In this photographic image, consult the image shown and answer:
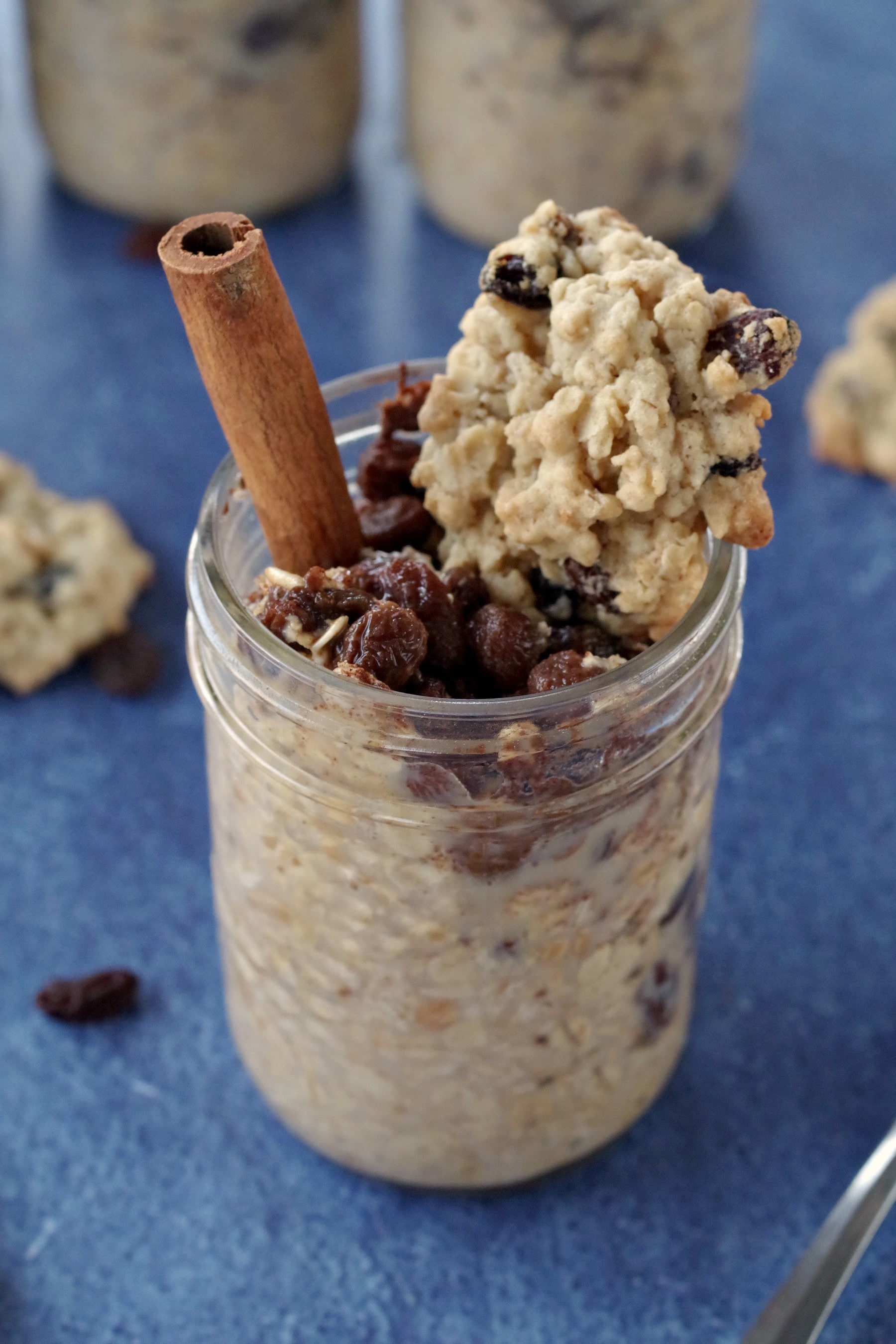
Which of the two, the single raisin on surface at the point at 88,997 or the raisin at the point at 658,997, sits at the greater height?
the raisin at the point at 658,997

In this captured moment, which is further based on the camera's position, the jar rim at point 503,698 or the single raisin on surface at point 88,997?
the single raisin on surface at point 88,997

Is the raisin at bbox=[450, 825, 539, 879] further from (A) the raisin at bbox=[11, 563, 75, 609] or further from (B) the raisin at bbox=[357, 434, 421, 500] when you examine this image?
(A) the raisin at bbox=[11, 563, 75, 609]

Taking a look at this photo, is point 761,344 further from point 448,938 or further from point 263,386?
point 448,938

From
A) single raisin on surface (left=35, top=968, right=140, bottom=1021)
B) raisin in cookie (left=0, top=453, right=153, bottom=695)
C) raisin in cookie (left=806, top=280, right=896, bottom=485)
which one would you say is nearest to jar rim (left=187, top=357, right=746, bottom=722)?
single raisin on surface (left=35, top=968, right=140, bottom=1021)

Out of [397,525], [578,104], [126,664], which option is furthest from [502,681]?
[578,104]

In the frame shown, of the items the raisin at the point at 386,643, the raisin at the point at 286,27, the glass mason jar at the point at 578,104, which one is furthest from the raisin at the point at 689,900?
the raisin at the point at 286,27

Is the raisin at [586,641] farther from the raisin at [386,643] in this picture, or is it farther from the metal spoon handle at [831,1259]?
the metal spoon handle at [831,1259]

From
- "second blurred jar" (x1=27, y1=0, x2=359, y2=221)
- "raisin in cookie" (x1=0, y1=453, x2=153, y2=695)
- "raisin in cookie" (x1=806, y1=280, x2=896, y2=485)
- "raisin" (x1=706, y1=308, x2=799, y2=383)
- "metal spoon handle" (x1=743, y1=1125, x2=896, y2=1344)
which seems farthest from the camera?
"second blurred jar" (x1=27, y1=0, x2=359, y2=221)
